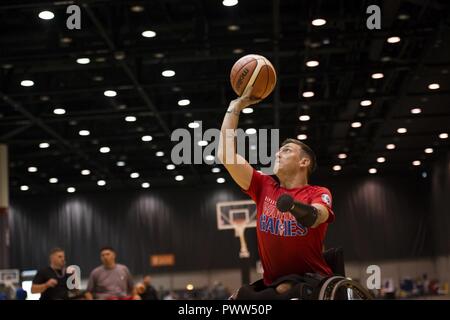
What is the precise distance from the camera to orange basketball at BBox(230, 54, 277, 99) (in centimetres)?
461

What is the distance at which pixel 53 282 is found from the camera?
10672 mm

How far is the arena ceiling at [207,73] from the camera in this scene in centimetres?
1401

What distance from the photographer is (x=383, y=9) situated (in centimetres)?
1359

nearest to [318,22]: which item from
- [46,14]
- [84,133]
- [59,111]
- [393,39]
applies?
[393,39]

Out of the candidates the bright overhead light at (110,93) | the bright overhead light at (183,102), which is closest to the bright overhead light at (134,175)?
the bright overhead light at (183,102)

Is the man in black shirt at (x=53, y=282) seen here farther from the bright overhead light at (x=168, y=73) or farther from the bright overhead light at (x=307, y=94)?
the bright overhead light at (x=307, y=94)

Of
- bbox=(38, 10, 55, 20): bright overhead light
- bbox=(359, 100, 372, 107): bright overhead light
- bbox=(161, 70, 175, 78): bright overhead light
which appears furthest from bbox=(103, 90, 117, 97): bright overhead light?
bbox=(359, 100, 372, 107): bright overhead light

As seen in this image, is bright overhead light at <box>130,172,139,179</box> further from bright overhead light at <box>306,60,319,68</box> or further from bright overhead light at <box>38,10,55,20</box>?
bright overhead light at <box>38,10,55,20</box>

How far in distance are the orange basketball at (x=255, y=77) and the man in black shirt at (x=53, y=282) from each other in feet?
22.3

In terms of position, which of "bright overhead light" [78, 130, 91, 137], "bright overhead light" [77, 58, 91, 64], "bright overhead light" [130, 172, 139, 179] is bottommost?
"bright overhead light" [77, 58, 91, 64]

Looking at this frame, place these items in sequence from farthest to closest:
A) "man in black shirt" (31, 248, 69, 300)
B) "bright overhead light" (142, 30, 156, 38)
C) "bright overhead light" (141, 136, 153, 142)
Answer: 1. "bright overhead light" (141, 136, 153, 142)
2. "bright overhead light" (142, 30, 156, 38)
3. "man in black shirt" (31, 248, 69, 300)

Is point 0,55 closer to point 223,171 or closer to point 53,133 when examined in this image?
point 53,133

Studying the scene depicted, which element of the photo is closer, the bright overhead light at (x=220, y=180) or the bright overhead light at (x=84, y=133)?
the bright overhead light at (x=84, y=133)

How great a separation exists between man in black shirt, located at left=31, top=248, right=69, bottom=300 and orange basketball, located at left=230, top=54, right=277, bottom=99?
680cm
